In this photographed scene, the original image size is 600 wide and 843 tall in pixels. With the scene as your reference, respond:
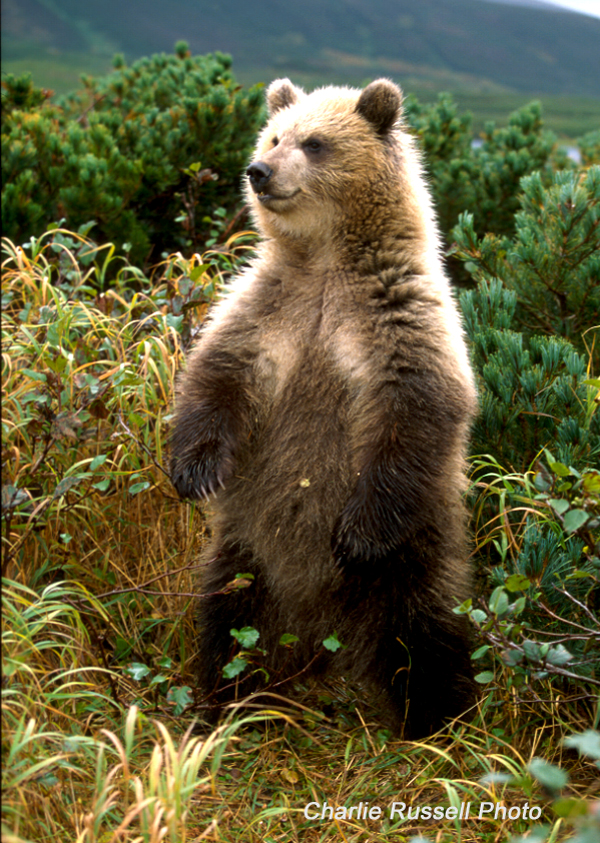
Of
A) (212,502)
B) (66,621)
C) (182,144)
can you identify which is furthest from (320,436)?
(182,144)

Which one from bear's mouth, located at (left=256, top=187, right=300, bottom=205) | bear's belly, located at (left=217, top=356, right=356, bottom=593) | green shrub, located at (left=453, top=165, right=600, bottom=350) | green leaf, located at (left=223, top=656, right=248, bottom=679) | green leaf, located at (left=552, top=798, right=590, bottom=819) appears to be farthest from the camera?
green shrub, located at (left=453, top=165, right=600, bottom=350)

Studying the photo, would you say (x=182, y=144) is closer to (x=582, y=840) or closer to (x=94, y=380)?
(x=94, y=380)

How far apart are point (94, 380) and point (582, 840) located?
252 centimetres

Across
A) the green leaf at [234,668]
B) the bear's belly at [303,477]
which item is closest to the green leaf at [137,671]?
the green leaf at [234,668]

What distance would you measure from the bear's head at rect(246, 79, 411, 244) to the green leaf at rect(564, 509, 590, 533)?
1.40 meters

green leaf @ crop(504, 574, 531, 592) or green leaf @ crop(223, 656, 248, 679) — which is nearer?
green leaf @ crop(504, 574, 531, 592)

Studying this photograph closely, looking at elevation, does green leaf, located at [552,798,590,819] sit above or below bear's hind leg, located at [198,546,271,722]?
above

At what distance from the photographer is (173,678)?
3105mm

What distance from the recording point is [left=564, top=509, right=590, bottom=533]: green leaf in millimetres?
2172

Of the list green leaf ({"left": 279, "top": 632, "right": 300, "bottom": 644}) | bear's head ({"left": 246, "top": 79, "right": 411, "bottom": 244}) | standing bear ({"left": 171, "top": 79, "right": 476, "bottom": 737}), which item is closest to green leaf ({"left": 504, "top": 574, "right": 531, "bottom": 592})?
standing bear ({"left": 171, "top": 79, "right": 476, "bottom": 737})

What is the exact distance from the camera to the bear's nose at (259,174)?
9.93 ft

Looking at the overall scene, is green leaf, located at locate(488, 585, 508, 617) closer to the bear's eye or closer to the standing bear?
the standing bear

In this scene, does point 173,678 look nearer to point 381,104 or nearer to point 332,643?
point 332,643

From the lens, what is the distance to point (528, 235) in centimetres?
400
